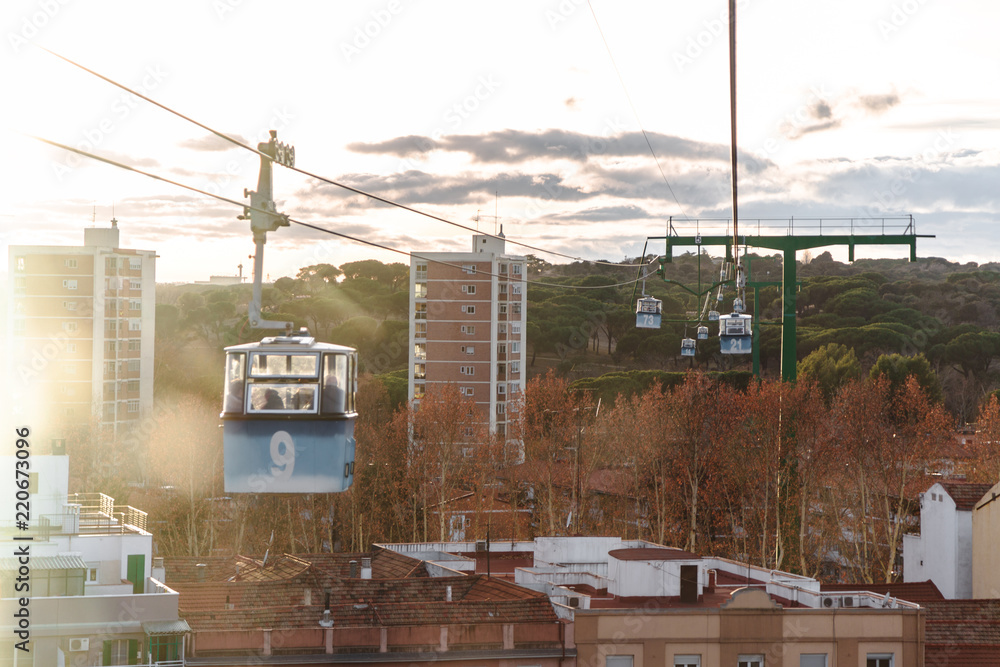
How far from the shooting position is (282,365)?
42.4ft

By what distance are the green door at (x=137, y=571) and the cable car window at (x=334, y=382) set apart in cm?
1752

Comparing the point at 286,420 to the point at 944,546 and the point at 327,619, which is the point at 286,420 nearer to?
the point at 327,619

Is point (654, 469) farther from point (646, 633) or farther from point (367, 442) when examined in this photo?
point (646, 633)

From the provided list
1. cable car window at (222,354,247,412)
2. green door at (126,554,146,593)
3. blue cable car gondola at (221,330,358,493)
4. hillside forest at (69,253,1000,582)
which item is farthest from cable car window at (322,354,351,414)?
hillside forest at (69,253,1000,582)

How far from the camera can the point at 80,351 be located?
7062 centimetres

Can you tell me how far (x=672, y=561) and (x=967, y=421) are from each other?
52065 millimetres

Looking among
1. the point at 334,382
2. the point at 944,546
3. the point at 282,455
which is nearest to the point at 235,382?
the point at 282,455

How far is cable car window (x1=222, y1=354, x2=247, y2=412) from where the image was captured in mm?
12984

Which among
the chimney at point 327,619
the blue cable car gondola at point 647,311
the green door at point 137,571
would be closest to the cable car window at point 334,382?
the blue cable car gondola at point 647,311

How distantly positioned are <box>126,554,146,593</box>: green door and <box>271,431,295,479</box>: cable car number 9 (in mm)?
16932

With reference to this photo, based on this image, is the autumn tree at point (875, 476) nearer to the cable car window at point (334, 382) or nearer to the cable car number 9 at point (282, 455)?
the cable car window at point (334, 382)

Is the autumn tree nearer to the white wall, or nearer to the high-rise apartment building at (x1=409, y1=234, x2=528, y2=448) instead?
the white wall

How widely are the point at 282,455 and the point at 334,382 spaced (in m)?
1.13

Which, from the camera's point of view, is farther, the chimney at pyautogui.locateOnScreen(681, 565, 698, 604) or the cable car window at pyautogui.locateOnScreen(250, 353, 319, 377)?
the chimney at pyautogui.locateOnScreen(681, 565, 698, 604)
